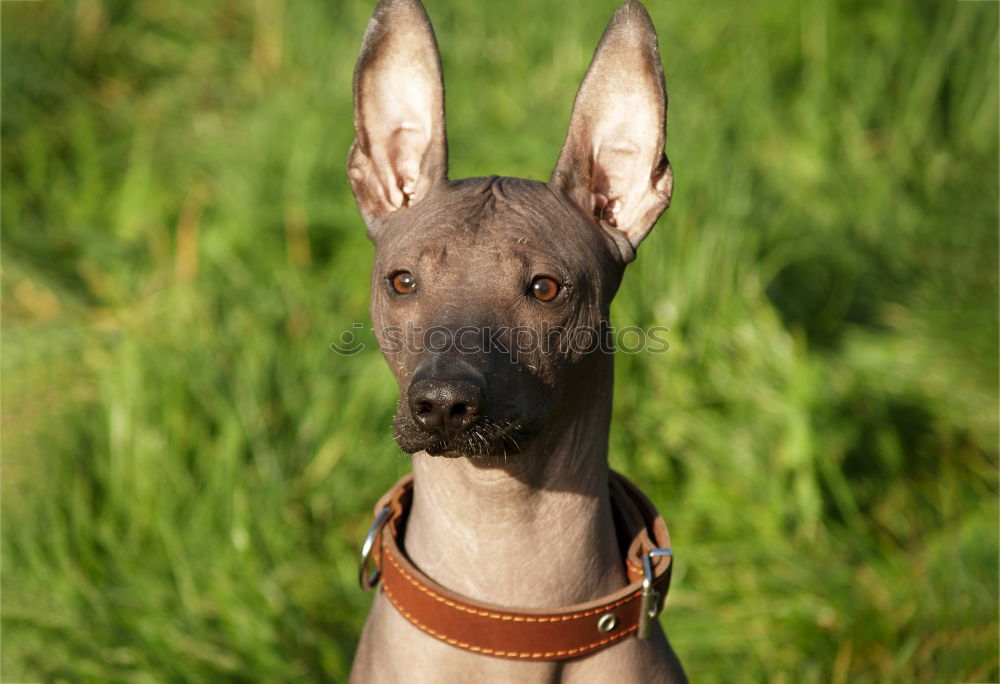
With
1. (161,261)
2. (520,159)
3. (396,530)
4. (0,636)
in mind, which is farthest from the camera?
(161,261)

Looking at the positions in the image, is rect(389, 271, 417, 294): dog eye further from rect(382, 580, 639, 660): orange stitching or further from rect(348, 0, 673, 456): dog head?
rect(382, 580, 639, 660): orange stitching

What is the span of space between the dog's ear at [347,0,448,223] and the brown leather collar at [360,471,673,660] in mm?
820

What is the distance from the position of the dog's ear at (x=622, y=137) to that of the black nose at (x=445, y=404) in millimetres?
654

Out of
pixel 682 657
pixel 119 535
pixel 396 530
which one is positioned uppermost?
pixel 396 530

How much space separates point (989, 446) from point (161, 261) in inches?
173

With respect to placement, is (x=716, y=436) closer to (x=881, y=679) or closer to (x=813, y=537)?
(x=813, y=537)

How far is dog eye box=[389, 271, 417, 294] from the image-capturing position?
2.39 m

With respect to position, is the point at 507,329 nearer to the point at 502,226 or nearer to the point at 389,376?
the point at 502,226

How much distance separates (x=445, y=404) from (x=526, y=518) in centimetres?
46

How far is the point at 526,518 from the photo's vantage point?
2.46 metres

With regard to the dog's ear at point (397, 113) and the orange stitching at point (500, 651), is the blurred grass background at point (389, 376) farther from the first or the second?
the dog's ear at point (397, 113)

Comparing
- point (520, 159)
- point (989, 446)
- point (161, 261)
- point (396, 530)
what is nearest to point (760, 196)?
point (520, 159)

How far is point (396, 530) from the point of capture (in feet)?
8.66

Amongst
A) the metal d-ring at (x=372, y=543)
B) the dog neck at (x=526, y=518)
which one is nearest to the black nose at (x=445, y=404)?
the dog neck at (x=526, y=518)
